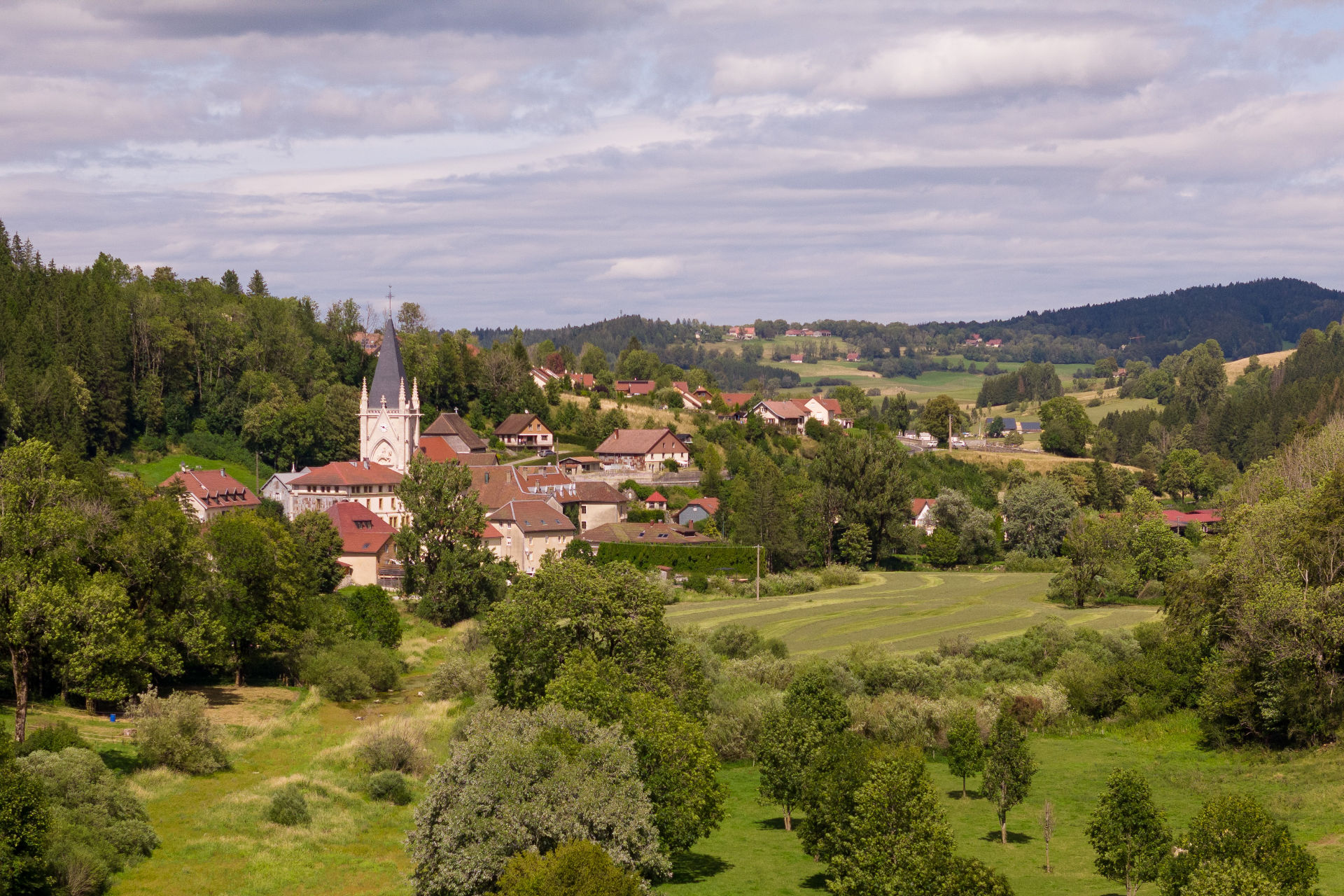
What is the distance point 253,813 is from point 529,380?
99084 millimetres

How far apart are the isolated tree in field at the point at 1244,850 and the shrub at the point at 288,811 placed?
24494mm

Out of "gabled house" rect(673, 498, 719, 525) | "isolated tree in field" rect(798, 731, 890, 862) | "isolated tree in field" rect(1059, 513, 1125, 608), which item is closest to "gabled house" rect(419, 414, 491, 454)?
"gabled house" rect(673, 498, 719, 525)

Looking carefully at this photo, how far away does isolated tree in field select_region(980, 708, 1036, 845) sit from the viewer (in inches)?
1441

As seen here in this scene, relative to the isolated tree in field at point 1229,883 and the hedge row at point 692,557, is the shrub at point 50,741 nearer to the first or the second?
the isolated tree in field at point 1229,883

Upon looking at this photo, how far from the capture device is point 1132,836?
97.4 ft

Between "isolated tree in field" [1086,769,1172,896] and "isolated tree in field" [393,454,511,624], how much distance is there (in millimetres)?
49934

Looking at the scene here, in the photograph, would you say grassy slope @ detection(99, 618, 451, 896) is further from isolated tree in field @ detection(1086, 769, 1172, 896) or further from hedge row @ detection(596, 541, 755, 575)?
hedge row @ detection(596, 541, 755, 575)

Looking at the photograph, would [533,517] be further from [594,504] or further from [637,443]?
[637,443]

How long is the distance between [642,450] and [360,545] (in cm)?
4380

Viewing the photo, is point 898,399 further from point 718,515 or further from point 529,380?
point 718,515

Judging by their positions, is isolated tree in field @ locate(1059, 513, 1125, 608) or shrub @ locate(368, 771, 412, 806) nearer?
shrub @ locate(368, 771, 412, 806)

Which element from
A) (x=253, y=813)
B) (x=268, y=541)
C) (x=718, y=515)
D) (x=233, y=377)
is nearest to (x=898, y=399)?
(x=718, y=515)

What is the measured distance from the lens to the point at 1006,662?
59.7m

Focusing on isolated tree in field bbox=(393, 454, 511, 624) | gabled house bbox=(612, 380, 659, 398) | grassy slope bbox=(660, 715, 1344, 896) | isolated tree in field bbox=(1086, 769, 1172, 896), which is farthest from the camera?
gabled house bbox=(612, 380, 659, 398)
